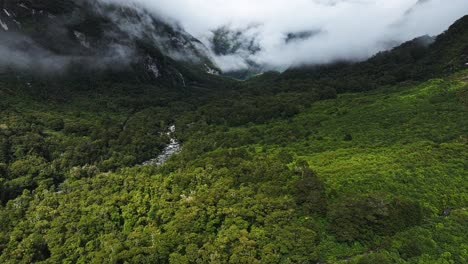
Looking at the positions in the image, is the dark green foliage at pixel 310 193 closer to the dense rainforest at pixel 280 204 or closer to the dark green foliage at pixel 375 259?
the dense rainforest at pixel 280 204

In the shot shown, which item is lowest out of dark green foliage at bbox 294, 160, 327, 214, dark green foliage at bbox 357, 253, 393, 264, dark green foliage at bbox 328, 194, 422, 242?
dark green foliage at bbox 357, 253, 393, 264

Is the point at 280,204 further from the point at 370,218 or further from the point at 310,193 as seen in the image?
the point at 370,218

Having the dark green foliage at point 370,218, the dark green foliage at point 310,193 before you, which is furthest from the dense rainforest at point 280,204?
the dark green foliage at point 310,193

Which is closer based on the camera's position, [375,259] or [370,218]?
[375,259]

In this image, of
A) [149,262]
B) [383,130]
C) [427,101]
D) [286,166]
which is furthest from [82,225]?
[427,101]

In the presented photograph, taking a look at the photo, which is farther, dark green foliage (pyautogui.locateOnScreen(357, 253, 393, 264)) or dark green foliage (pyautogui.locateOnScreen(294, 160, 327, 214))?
dark green foliage (pyautogui.locateOnScreen(294, 160, 327, 214))

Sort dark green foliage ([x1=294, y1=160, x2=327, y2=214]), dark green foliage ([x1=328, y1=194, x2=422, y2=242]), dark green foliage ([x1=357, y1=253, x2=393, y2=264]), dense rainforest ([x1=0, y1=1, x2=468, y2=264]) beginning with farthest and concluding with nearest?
dark green foliage ([x1=294, y1=160, x2=327, y2=214]), dark green foliage ([x1=328, y1=194, x2=422, y2=242]), dense rainforest ([x1=0, y1=1, x2=468, y2=264]), dark green foliage ([x1=357, y1=253, x2=393, y2=264])

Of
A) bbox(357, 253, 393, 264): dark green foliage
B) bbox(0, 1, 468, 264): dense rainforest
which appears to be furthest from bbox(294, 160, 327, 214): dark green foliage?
bbox(357, 253, 393, 264): dark green foliage

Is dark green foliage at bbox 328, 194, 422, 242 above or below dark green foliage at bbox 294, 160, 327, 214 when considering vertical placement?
below

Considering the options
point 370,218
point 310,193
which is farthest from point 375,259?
point 310,193

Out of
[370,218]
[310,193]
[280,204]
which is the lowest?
[370,218]

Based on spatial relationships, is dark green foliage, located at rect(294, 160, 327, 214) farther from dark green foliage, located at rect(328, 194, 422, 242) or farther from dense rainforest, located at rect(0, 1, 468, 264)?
dark green foliage, located at rect(328, 194, 422, 242)

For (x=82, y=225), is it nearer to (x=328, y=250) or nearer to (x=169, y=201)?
(x=169, y=201)
